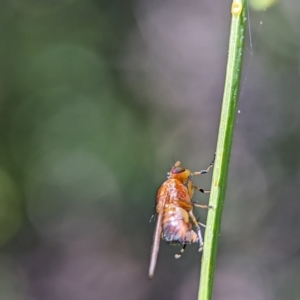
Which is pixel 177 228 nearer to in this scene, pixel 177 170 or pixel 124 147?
pixel 177 170

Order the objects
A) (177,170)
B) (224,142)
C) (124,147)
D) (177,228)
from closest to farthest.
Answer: (224,142) → (177,228) → (177,170) → (124,147)

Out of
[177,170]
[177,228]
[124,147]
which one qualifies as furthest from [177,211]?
[124,147]

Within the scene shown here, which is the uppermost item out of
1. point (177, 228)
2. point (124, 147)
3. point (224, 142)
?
point (124, 147)

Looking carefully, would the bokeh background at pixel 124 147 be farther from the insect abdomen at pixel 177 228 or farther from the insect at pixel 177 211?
the insect abdomen at pixel 177 228

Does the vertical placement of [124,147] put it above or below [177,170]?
above

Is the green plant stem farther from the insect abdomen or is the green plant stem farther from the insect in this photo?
the insect abdomen

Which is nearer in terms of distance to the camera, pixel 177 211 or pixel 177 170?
pixel 177 211

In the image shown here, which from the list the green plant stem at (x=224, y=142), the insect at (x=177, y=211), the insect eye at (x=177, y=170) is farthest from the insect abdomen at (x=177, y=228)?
the green plant stem at (x=224, y=142)
